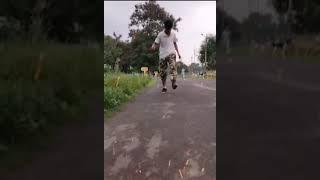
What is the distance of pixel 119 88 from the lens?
862 cm

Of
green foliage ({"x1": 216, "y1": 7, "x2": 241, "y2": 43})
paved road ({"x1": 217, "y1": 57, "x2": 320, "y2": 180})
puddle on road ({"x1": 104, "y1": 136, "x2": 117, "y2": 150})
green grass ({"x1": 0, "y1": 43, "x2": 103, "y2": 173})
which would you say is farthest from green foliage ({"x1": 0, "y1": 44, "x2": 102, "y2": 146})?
paved road ({"x1": 217, "y1": 57, "x2": 320, "y2": 180})

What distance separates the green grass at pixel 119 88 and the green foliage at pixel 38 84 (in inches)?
69.1

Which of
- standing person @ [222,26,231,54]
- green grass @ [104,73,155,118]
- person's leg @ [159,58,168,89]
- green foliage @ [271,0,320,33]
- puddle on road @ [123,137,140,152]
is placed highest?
green foliage @ [271,0,320,33]

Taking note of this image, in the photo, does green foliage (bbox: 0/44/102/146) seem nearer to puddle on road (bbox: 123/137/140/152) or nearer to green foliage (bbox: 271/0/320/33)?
puddle on road (bbox: 123/137/140/152)

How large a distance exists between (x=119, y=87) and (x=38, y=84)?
390cm

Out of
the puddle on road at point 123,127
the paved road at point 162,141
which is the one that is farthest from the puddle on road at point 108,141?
the puddle on road at point 123,127

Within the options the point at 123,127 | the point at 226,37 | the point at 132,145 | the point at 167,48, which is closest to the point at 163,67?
the point at 167,48

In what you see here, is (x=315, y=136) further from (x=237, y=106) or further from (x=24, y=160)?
(x=24, y=160)

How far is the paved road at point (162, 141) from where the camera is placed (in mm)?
4191

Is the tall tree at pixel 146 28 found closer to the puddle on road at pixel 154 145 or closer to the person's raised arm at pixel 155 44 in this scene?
the person's raised arm at pixel 155 44

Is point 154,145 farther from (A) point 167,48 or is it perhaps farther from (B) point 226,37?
(A) point 167,48

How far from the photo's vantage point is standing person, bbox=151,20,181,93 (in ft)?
21.1

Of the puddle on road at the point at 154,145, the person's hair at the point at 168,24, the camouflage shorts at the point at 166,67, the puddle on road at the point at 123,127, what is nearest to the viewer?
the puddle on road at the point at 154,145

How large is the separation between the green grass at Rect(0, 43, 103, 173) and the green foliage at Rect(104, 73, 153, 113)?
1875mm
